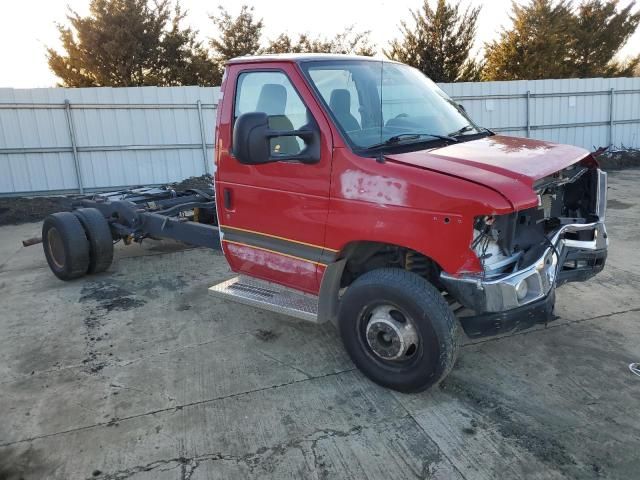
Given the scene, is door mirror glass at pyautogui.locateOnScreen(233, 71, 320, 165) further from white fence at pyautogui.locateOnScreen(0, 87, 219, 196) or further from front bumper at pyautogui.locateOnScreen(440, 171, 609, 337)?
white fence at pyautogui.locateOnScreen(0, 87, 219, 196)

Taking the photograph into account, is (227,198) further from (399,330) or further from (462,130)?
(462,130)

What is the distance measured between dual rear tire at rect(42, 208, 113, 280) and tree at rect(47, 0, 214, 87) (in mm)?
19936

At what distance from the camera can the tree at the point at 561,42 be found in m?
25.2

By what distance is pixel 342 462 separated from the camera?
9.73ft

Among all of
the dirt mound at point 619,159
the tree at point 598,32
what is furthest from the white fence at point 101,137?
the tree at point 598,32

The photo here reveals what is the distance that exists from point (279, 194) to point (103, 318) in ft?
8.32

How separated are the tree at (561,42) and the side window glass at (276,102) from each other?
2468 centimetres

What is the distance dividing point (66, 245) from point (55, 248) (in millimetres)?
486

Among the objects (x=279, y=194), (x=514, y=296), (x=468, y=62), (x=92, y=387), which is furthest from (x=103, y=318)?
(x=468, y=62)

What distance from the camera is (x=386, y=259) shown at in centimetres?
394

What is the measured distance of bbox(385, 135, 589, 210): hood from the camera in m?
3.02

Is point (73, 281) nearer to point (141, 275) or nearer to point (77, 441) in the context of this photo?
point (141, 275)

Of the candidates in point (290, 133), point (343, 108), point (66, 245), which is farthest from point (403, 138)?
point (66, 245)

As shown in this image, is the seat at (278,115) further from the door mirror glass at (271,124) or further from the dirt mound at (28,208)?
the dirt mound at (28,208)
